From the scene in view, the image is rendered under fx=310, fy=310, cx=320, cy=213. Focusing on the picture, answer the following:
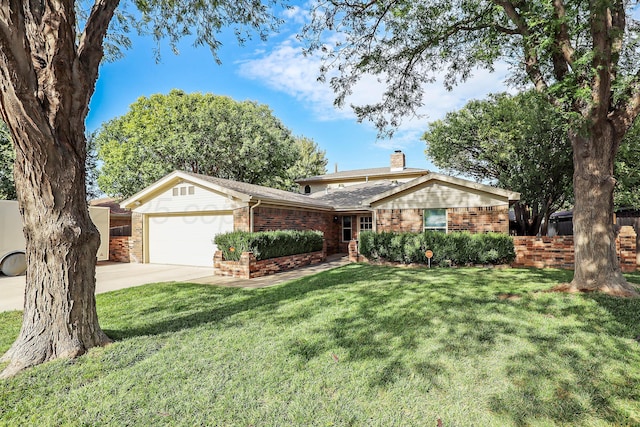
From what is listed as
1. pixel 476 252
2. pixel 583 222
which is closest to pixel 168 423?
pixel 583 222

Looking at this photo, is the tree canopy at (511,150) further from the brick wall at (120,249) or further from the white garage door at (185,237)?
the brick wall at (120,249)

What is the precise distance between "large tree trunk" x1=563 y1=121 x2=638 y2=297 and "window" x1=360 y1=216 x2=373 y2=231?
1069cm

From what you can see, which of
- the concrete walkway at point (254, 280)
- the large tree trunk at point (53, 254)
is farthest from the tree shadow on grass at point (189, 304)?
the large tree trunk at point (53, 254)

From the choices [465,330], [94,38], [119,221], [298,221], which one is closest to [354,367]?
[465,330]

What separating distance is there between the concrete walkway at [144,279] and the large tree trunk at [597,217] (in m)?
6.84

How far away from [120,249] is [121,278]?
5.56 meters

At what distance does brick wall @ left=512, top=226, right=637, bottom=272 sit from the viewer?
8.95 metres

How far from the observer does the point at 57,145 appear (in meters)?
3.48

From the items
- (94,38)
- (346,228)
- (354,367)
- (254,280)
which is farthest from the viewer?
(346,228)

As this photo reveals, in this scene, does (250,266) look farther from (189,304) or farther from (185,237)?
(185,237)

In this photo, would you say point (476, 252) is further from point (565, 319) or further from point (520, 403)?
point (520, 403)

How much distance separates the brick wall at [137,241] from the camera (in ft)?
44.9

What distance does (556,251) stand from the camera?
980 cm

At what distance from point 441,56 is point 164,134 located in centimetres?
1904
